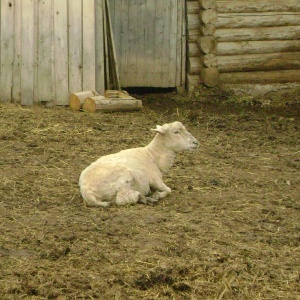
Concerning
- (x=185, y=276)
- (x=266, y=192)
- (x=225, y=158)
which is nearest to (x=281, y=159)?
(x=225, y=158)

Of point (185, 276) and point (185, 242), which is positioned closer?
point (185, 276)

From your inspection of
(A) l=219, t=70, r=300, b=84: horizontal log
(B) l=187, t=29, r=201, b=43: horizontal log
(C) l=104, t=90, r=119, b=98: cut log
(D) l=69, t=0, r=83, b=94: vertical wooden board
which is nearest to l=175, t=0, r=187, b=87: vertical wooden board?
(B) l=187, t=29, r=201, b=43: horizontal log

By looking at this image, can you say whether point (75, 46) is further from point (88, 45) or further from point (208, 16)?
point (208, 16)

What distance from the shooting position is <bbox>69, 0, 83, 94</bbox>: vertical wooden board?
12.4 m

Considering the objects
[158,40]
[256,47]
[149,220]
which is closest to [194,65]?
[158,40]

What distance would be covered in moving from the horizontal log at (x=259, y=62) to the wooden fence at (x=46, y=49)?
10.2 feet

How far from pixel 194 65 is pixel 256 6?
1.64m

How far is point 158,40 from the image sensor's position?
14.4m

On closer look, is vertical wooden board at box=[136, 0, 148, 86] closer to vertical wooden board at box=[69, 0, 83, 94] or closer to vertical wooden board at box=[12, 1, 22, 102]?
vertical wooden board at box=[69, 0, 83, 94]

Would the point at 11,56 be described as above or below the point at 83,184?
above

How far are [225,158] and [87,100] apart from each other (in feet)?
10.4

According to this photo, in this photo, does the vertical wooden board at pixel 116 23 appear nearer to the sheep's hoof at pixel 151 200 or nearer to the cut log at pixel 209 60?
the cut log at pixel 209 60

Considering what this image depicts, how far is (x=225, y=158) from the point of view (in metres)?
9.62

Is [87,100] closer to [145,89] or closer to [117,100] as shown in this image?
[117,100]
